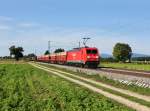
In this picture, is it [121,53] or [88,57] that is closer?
[88,57]

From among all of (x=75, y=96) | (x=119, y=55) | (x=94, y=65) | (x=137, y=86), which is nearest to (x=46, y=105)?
(x=75, y=96)

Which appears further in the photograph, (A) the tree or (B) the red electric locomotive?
(A) the tree

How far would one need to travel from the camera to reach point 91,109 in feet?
63.0

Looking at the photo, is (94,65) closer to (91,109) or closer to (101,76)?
(101,76)

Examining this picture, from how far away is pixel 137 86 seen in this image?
3259cm

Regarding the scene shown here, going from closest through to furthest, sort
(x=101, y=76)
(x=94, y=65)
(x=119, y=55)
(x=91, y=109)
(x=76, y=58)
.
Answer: (x=91, y=109)
(x=101, y=76)
(x=94, y=65)
(x=76, y=58)
(x=119, y=55)

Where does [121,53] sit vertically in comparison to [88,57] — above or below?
above

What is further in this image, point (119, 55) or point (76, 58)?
point (119, 55)

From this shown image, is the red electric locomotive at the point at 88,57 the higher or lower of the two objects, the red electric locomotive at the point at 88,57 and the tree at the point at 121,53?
the lower

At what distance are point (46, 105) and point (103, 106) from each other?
9.55 feet

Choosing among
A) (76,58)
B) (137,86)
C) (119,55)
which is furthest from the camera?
(119,55)

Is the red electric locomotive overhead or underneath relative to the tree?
underneath

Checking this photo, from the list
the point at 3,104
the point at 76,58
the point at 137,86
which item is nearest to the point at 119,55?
the point at 76,58

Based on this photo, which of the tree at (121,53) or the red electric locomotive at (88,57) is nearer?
the red electric locomotive at (88,57)
